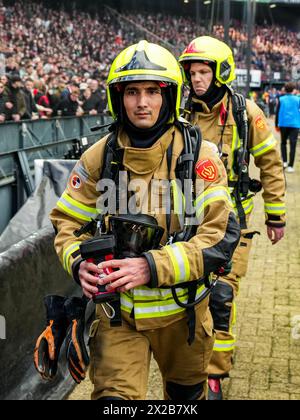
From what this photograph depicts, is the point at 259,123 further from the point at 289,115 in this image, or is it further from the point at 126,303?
the point at 289,115

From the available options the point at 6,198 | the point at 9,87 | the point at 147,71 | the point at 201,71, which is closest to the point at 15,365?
the point at 147,71

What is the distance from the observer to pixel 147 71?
2.59 meters

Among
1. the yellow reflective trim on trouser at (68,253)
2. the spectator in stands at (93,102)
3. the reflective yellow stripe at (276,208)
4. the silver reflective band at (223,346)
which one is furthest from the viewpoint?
the spectator in stands at (93,102)

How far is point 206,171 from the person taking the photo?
8.66ft

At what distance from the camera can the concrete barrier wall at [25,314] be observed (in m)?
3.42

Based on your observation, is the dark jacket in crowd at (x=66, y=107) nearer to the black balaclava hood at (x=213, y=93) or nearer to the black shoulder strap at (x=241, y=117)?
the black balaclava hood at (x=213, y=93)

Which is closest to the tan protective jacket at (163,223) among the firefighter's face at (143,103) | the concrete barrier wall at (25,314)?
the firefighter's face at (143,103)

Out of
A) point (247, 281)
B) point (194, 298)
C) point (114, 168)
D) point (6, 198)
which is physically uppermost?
point (114, 168)

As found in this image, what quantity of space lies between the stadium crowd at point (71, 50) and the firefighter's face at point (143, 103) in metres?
7.43

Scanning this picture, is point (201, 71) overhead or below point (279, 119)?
overhead

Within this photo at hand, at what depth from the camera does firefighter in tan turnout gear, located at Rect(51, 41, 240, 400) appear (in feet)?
8.39

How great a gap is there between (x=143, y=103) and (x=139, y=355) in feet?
3.74
